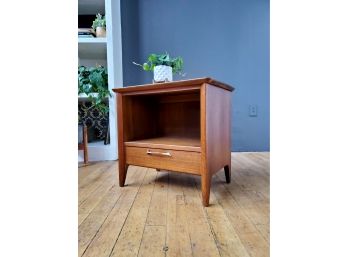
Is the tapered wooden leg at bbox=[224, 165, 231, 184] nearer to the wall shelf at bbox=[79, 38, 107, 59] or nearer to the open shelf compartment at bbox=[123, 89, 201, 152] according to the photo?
the open shelf compartment at bbox=[123, 89, 201, 152]

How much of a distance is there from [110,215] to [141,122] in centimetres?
63

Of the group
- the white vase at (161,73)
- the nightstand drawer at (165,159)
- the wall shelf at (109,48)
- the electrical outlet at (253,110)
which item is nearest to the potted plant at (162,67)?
the white vase at (161,73)

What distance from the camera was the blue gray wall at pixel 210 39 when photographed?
7.02 feet

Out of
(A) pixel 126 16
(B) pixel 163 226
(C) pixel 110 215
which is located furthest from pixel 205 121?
(A) pixel 126 16

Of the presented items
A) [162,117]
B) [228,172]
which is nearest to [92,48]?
[162,117]

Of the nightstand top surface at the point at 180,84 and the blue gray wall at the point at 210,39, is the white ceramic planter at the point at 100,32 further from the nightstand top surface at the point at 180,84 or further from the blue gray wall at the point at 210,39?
the nightstand top surface at the point at 180,84

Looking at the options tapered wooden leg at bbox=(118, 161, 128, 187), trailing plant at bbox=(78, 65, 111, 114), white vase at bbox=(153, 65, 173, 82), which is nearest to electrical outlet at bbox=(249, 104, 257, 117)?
white vase at bbox=(153, 65, 173, 82)

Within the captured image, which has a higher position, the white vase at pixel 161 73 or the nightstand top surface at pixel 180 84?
the white vase at pixel 161 73

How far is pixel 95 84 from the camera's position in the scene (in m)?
1.80

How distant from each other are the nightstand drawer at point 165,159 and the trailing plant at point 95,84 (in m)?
0.77

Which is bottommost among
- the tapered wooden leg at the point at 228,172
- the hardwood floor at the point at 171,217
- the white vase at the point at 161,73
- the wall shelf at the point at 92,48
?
the hardwood floor at the point at 171,217

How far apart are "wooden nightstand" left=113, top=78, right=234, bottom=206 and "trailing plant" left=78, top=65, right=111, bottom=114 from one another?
56 cm

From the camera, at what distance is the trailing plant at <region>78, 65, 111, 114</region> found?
178 centimetres
